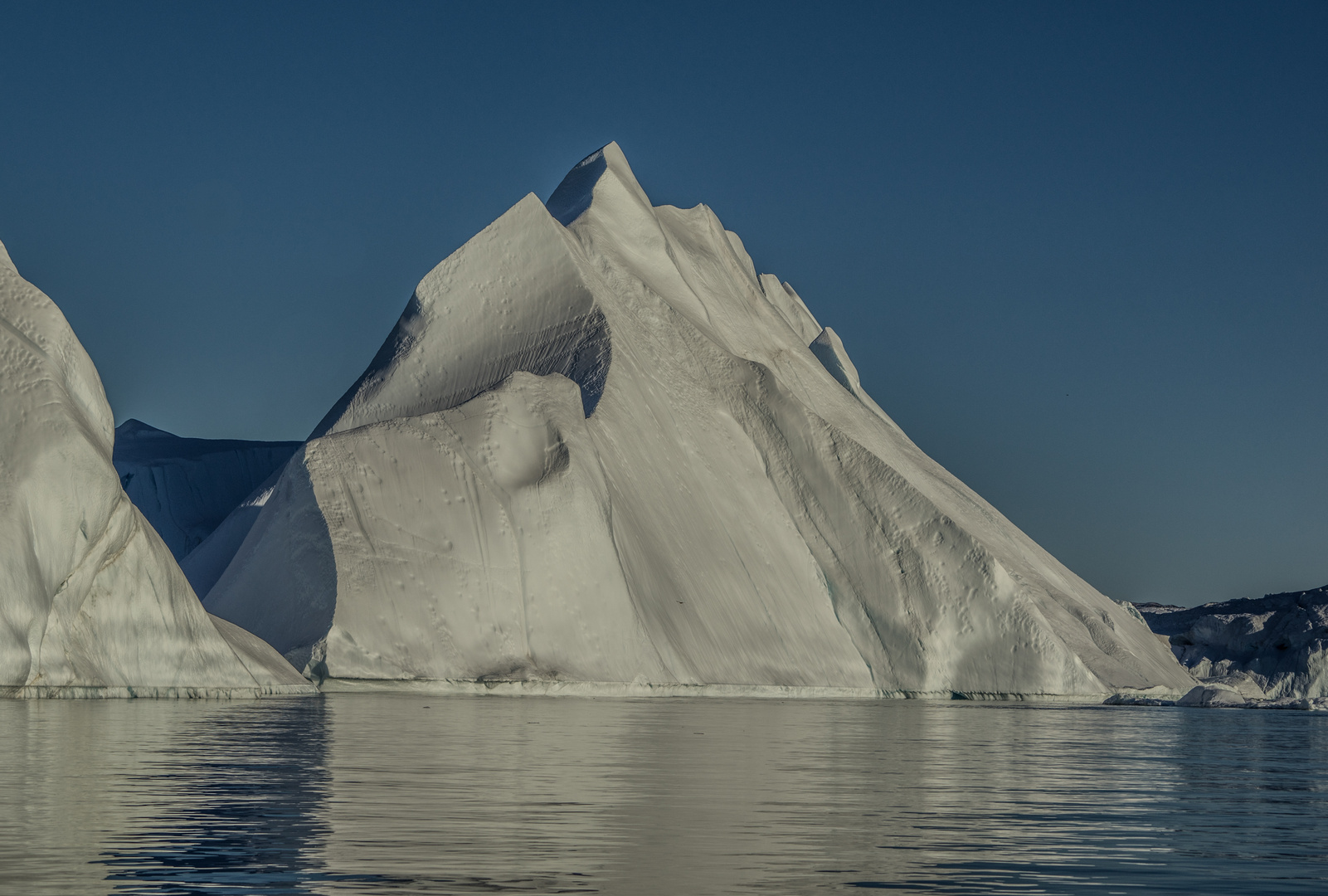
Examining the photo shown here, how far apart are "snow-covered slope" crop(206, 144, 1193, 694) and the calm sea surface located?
16.3 metres

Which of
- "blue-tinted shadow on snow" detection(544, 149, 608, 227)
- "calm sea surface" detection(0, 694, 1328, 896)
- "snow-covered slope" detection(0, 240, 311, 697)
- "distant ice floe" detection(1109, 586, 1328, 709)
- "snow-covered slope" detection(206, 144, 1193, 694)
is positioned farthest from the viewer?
"distant ice floe" detection(1109, 586, 1328, 709)

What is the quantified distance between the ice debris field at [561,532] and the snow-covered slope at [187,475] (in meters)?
16.2

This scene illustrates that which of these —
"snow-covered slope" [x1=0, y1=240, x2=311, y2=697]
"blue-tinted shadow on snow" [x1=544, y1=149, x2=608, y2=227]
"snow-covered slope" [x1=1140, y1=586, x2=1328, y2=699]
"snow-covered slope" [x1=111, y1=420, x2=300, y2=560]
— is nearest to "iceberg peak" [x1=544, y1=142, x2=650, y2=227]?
"blue-tinted shadow on snow" [x1=544, y1=149, x2=608, y2=227]

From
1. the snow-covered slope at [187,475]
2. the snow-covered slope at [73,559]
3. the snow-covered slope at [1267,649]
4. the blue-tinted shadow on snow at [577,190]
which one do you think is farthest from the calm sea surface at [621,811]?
the snow-covered slope at [187,475]

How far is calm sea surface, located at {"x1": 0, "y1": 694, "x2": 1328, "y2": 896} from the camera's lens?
7621 millimetres

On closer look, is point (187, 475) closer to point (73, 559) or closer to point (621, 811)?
point (73, 559)

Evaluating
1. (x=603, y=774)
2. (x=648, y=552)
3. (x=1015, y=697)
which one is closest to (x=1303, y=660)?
(x=1015, y=697)

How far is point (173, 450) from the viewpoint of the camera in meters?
76.8

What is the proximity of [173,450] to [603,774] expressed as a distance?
222ft

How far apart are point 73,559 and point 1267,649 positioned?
6039cm

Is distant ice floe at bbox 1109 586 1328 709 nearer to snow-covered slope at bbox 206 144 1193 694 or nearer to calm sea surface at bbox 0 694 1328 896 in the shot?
snow-covered slope at bbox 206 144 1193 694

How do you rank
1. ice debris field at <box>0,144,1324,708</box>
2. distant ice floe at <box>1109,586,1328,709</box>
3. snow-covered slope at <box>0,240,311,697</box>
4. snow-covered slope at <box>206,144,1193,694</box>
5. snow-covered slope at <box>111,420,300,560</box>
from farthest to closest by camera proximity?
snow-covered slope at <box>111,420,300,560</box>
distant ice floe at <box>1109,586,1328,709</box>
snow-covered slope at <box>206,144,1193,694</box>
ice debris field at <box>0,144,1324,708</box>
snow-covered slope at <box>0,240,311,697</box>

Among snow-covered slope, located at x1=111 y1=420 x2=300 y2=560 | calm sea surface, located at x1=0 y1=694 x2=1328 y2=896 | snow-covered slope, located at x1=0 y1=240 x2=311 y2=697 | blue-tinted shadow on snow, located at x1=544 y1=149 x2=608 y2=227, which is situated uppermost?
blue-tinted shadow on snow, located at x1=544 y1=149 x2=608 y2=227

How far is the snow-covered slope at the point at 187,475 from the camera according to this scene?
69.9m
